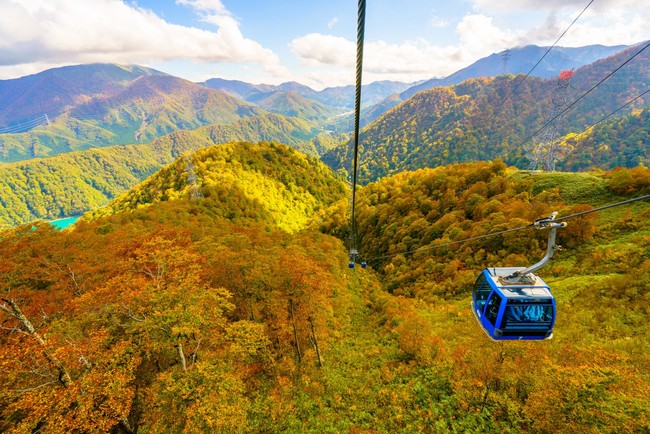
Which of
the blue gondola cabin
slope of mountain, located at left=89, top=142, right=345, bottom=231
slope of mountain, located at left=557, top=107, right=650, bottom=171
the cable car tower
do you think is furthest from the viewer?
slope of mountain, located at left=557, top=107, right=650, bottom=171

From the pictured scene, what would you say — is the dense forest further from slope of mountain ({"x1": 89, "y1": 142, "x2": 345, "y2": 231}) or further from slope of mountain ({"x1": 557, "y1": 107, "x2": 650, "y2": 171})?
slope of mountain ({"x1": 557, "y1": 107, "x2": 650, "y2": 171})

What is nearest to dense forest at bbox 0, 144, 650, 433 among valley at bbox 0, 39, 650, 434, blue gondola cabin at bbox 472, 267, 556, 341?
valley at bbox 0, 39, 650, 434

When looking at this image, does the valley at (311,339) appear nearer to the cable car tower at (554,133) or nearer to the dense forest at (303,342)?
the dense forest at (303,342)

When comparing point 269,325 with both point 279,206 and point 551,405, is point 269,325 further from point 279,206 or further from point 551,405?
point 279,206

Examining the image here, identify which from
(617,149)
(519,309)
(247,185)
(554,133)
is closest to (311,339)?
(519,309)

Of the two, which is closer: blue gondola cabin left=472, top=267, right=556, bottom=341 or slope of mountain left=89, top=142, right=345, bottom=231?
blue gondola cabin left=472, top=267, right=556, bottom=341

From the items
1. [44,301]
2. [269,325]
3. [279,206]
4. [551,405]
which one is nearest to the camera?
→ [551,405]

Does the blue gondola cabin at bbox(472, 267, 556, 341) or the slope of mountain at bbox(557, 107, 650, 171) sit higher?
the blue gondola cabin at bbox(472, 267, 556, 341)

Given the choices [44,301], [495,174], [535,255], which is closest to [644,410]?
[535,255]
